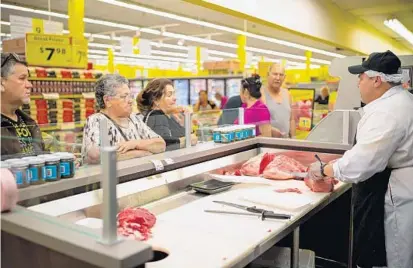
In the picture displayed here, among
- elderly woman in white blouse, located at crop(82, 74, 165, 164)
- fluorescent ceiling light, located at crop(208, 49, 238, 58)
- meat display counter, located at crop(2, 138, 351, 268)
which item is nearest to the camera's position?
meat display counter, located at crop(2, 138, 351, 268)

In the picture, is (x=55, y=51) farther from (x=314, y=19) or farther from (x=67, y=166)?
(x=314, y=19)

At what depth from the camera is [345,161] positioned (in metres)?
2.51

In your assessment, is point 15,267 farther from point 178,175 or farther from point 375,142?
point 375,142

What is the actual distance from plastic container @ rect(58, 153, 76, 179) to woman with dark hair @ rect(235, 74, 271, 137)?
2073 mm

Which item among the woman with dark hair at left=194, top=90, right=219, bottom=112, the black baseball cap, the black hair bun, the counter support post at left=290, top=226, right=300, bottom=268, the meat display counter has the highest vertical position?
the black baseball cap

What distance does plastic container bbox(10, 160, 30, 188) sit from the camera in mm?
1720

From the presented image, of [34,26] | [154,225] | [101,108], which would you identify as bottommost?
[154,225]

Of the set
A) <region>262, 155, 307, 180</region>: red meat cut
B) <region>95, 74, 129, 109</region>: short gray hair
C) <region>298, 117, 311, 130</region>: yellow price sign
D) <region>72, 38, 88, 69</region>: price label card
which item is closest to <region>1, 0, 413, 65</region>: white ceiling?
<region>72, 38, 88, 69</region>: price label card

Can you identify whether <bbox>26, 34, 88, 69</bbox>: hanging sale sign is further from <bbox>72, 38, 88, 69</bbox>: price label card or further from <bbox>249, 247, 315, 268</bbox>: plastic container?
<bbox>249, 247, 315, 268</bbox>: plastic container

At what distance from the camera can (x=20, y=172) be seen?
5.75ft

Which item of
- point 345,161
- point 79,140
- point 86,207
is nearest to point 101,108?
point 79,140

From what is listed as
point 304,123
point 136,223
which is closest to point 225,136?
point 136,223

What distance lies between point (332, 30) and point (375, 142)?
26.9 ft

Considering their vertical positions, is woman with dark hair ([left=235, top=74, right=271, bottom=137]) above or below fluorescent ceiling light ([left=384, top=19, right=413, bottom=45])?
below
